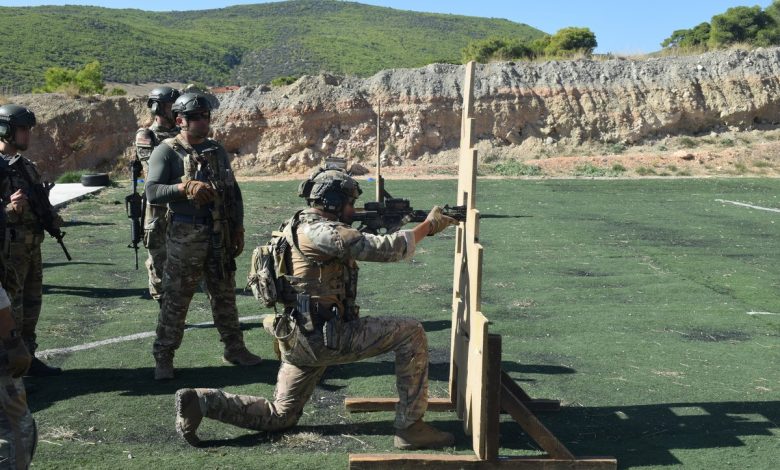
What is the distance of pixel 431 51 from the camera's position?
87.5 metres

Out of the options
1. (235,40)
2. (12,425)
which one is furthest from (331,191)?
(235,40)

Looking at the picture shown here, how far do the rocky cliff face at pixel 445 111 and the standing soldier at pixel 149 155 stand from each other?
2115 centimetres

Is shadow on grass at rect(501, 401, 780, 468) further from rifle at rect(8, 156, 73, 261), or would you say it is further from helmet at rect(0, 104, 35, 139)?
helmet at rect(0, 104, 35, 139)

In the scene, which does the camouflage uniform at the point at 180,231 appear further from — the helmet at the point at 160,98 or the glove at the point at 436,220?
the glove at the point at 436,220

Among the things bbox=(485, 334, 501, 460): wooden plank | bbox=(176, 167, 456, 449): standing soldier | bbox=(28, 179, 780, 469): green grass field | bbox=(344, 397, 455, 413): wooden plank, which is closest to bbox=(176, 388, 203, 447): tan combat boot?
bbox=(176, 167, 456, 449): standing soldier

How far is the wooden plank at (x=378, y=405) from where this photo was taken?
5.57 m

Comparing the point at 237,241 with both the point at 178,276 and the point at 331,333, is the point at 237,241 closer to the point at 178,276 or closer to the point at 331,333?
the point at 178,276

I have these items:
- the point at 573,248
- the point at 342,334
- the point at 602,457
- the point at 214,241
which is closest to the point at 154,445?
the point at 342,334

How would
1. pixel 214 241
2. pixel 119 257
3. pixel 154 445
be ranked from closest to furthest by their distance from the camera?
pixel 154 445
pixel 214 241
pixel 119 257

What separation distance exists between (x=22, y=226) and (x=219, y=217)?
1392mm

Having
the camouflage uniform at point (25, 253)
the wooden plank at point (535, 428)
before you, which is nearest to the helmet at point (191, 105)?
the camouflage uniform at point (25, 253)

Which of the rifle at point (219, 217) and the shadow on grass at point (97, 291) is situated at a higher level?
the rifle at point (219, 217)

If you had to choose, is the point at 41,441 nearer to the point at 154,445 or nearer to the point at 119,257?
the point at 154,445

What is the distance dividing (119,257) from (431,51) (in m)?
78.4
